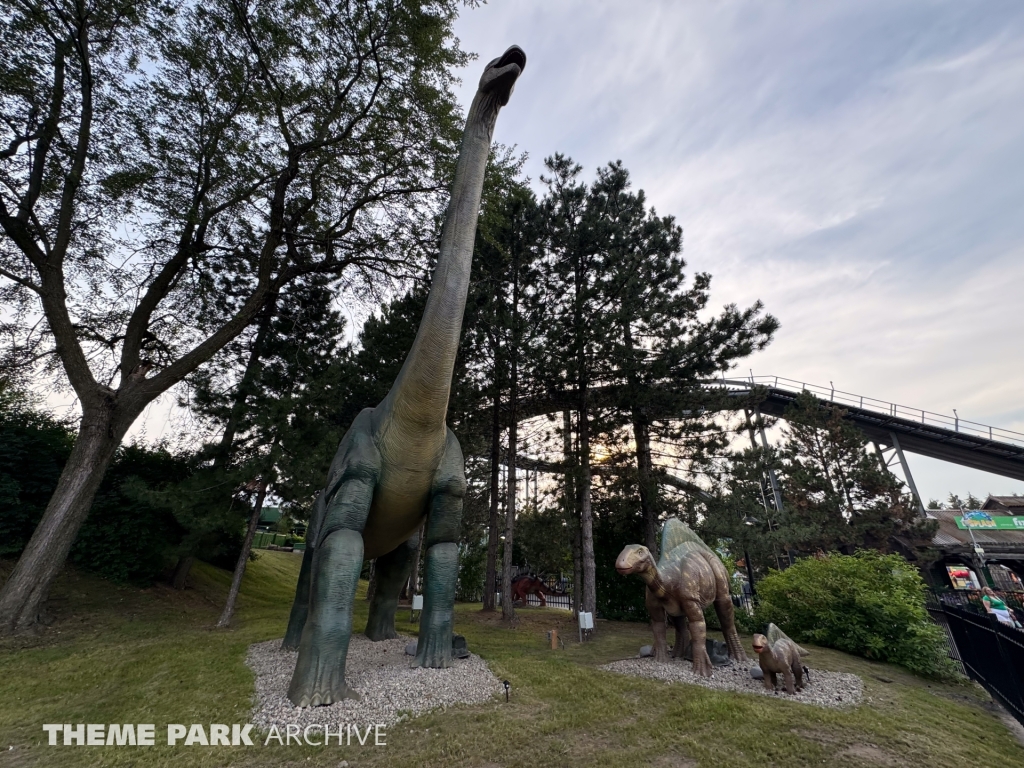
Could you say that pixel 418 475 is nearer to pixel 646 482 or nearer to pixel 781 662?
pixel 781 662

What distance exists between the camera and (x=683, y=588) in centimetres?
596

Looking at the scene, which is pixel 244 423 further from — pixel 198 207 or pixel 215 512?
pixel 198 207

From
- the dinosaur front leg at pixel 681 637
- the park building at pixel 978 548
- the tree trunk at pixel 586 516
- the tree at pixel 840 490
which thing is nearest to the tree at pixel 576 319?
the tree trunk at pixel 586 516

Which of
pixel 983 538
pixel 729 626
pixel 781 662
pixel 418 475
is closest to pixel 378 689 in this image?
pixel 418 475

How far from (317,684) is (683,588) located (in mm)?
4478

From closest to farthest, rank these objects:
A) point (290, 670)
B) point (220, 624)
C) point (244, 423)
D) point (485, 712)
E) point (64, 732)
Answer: point (64, 732) < point (485, 712) < point (290, 670) < point (220, 624) < point (244, 423)

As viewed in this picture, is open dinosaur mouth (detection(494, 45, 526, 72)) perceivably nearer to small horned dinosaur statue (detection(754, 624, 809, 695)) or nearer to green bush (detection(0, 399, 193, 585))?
small horned dinosaur statue (detection(754, 624, 809, 695))

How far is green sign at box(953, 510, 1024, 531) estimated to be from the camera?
59.6 ft

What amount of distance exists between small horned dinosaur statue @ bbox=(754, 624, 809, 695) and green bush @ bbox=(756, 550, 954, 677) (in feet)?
11.0

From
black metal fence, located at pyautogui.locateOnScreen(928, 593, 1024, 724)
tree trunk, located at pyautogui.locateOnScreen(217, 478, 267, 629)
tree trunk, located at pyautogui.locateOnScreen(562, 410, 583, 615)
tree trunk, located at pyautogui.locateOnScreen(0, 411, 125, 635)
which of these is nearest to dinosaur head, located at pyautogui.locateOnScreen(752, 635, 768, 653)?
black metal fence, located at pyautogui.locateOnScreen(928, 593, 1024, 724)

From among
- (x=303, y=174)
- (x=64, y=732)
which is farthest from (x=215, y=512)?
(x=303, y=174)

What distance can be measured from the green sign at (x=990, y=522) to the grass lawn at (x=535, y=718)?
17.3 meters

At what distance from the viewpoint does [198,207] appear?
Answer: 9.40m

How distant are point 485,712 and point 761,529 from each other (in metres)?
9.42
